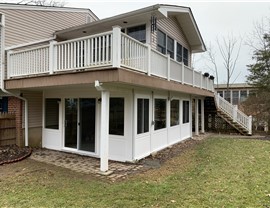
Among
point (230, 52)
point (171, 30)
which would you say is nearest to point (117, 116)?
point (171, 30)

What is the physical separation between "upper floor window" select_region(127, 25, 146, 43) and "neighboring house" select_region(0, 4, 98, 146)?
394 cm

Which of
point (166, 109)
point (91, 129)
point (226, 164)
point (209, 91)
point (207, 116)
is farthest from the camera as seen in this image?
point (207, 116)

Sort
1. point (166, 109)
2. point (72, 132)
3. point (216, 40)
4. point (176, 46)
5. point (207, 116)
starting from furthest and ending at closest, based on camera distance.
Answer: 1. point (216, 40)
2. point (207, 116)
3. point (176, 46)
4. point (166, 109)
5. point (72, 132)

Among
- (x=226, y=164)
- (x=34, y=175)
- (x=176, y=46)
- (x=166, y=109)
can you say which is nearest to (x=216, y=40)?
(x=176, y=46)

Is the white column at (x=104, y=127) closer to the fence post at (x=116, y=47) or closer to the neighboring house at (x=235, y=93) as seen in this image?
the fence post at (x=116, y=47)

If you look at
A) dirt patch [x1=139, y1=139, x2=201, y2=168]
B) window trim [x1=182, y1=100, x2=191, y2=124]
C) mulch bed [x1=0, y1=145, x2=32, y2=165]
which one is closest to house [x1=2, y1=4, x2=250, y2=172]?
dirt patch [x1=139, y1=139, x2=201, y2=168]

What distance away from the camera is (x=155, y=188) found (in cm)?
523

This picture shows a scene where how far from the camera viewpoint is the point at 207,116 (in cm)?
1775

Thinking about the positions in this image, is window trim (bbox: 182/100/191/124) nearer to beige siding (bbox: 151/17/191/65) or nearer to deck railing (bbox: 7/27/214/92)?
beige siding (bbox: 151/17/191/65)

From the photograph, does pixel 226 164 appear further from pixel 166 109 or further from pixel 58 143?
pixel 58 143

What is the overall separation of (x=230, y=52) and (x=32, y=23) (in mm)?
24400

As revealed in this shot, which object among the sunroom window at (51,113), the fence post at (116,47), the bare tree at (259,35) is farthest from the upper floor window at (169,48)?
the bare tree at (259,35)

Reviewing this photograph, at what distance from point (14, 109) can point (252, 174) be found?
9092mm

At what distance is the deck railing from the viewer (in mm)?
5949
